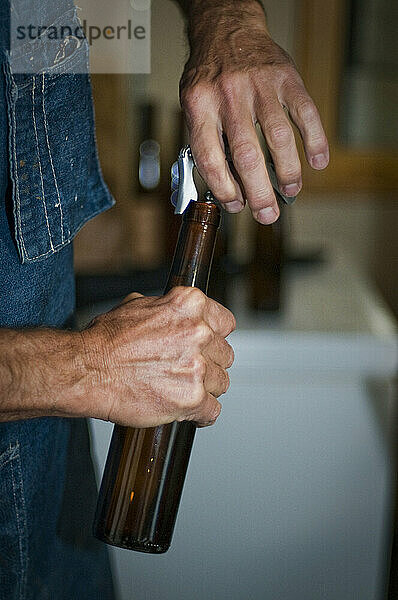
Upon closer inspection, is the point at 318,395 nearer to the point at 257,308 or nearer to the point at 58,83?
the point at 257,308

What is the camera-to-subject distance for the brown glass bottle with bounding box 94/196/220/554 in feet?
1.70

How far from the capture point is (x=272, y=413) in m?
0.97

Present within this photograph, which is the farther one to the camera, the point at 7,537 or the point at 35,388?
the point at 7,537

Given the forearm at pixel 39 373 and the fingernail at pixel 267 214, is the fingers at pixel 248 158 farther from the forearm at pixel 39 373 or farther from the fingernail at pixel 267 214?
the forearm at pixel 39 373

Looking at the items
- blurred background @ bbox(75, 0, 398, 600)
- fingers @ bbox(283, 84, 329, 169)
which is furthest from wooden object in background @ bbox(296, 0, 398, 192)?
fingers @ bbox(283, 84, 329, 169)

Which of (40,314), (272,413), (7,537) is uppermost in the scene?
(40,314)

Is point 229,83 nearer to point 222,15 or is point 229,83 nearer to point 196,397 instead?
point 222,15

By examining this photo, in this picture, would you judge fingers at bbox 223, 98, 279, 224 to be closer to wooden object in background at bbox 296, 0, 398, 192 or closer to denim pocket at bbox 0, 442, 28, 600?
denim pocket at bbox 0, 442, 28, 600

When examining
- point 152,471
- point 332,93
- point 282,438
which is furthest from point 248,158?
point 332,93

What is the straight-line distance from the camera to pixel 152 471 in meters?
0.53

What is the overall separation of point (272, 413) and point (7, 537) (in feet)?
1.40

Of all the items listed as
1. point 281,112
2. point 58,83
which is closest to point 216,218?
point 281,112

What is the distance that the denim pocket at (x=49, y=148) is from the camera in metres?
0.56

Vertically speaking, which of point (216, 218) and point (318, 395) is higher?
point (216, 218)
